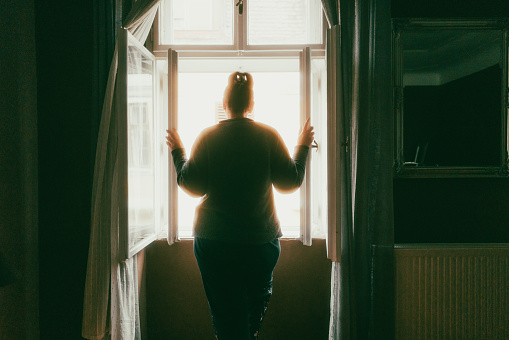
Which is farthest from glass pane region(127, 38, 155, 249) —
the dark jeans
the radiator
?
the radiator

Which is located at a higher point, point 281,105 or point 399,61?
point 399,61

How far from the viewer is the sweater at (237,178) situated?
130 cm

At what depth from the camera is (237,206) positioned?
1.30m

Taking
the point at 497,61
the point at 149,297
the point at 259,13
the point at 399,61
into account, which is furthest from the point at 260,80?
the point at 149,297

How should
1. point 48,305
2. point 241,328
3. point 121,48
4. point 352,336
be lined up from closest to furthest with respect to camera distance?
point 241,328, point 121,48, point 352,336, point 48,305

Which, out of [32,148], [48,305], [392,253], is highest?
[32,148]

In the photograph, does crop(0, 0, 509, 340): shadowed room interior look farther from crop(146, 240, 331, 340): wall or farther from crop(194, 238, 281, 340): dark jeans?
crop(194, 238, 281, 340): dark jeans

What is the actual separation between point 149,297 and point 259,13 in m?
1.94

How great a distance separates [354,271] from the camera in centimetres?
177

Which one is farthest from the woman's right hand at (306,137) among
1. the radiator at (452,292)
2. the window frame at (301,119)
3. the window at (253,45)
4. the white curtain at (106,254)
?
the white curtain at (106,254)

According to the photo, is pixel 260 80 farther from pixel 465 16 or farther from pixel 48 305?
pixel 48 305

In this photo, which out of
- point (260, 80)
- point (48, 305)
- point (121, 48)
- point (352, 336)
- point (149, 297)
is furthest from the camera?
point (260, 80)

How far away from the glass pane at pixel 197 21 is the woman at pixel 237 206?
2.82 feet

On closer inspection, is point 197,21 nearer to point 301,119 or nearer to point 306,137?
point 301,119
